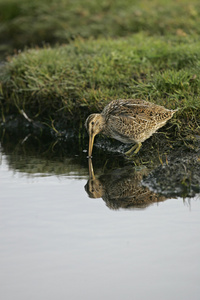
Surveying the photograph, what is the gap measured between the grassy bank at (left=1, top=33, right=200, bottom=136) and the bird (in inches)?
17.2

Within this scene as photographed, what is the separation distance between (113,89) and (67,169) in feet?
7.62

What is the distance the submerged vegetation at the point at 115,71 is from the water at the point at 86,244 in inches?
75.6

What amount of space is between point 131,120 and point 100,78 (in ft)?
7.27

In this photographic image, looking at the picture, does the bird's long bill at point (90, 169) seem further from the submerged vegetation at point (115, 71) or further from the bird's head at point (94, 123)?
the submerged vegetation at point (115, 71)

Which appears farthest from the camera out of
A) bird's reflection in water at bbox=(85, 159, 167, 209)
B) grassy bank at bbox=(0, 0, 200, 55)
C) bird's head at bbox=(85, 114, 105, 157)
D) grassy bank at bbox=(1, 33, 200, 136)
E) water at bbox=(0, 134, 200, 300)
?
grassy bank at bbox=(0, 0, 200, 55)

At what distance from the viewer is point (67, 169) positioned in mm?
7695

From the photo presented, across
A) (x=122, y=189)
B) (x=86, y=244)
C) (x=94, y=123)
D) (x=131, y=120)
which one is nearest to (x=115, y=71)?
(x=94, y=123)

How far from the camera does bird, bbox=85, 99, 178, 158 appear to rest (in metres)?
7.60

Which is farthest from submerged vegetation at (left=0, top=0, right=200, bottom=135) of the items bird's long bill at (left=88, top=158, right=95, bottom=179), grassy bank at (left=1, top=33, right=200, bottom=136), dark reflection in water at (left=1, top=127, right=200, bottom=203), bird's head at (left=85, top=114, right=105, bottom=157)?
bird's long bill at (left=88, top=158, right=95, bottom=179)

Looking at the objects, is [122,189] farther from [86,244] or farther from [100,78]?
[100,78]

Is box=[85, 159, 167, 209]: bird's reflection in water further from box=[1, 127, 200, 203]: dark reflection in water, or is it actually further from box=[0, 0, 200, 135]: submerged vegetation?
box=[0, 0, 200, 135]: submerged vegetation

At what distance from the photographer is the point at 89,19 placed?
1519cm

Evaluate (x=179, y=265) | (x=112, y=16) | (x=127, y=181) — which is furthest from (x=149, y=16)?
(x=179, y=265)

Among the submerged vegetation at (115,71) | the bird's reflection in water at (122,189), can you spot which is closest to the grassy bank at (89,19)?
the submerged vegetation at (115,71)
